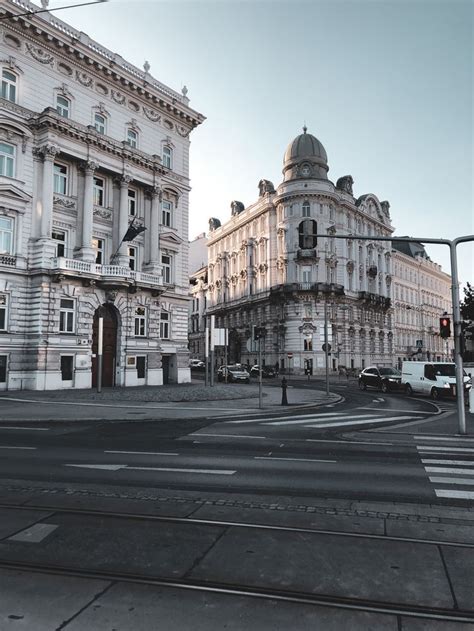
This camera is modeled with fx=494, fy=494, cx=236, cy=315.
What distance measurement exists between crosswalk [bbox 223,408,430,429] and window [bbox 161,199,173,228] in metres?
24.0

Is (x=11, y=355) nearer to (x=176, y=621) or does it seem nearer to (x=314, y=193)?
(x=176, y=621)

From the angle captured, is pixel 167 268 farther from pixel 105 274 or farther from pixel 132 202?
pixel 105 274

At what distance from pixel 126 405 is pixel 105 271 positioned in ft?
42.9

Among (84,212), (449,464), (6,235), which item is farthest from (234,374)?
(449,464)

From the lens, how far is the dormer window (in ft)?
129

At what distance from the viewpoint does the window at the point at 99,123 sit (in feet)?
112

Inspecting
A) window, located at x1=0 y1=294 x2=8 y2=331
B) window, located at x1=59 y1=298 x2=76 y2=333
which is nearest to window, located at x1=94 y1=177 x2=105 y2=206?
window, located at x1=59 y1=298 x2=76 y2=333

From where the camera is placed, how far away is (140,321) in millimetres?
35000

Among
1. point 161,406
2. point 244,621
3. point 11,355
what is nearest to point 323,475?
point 244,621

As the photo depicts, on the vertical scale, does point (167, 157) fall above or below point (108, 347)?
above

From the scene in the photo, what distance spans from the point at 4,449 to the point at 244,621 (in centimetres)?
901

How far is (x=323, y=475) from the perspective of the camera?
344 inches

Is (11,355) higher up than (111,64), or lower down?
lower down

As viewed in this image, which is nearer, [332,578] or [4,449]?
[332,578]
